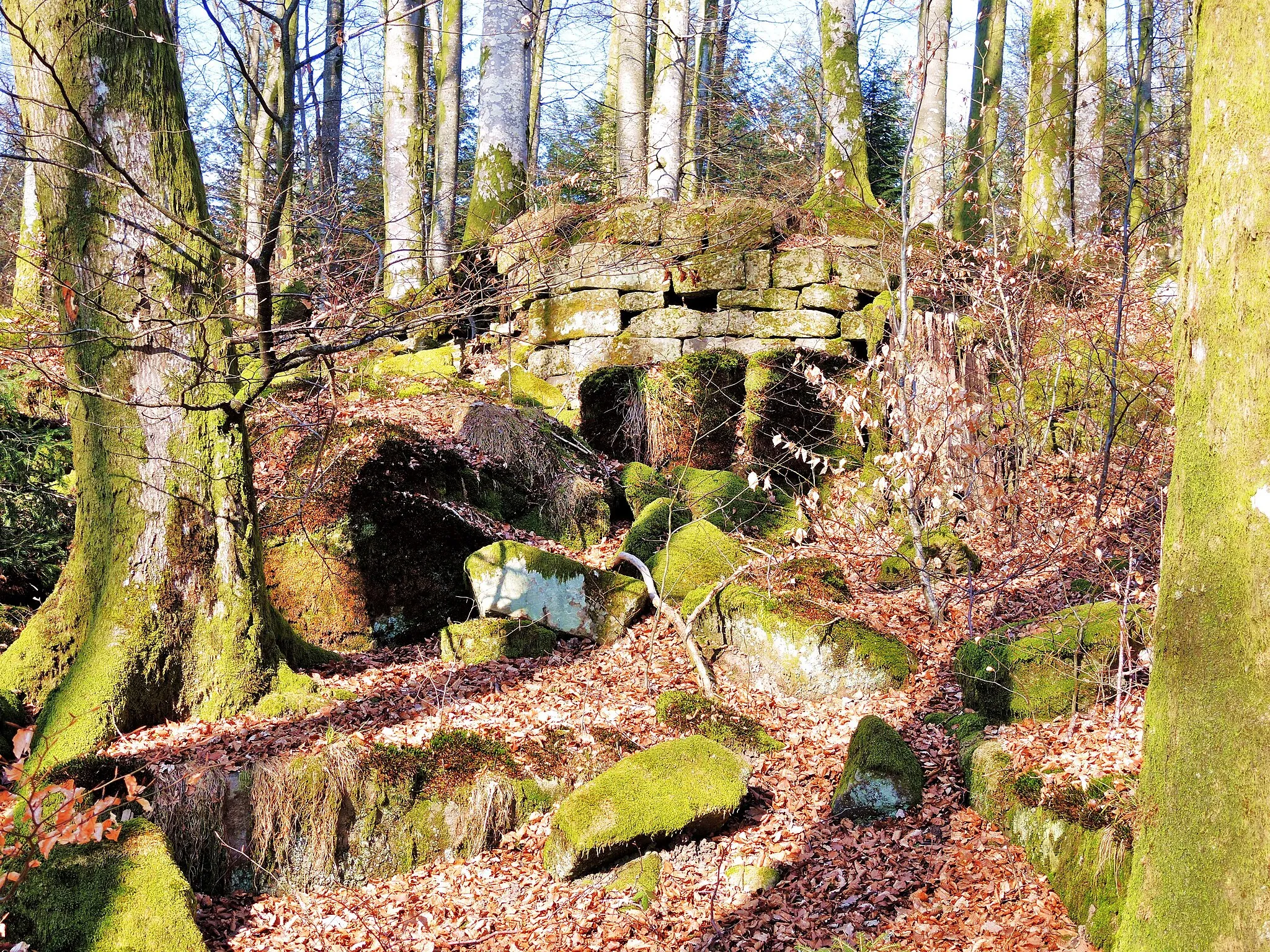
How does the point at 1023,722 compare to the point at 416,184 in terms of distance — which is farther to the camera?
the point at 416,184

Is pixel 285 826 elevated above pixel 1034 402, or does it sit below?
below

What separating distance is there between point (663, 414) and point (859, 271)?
9.33 feet

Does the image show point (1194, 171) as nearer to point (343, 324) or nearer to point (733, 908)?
point (733, 908)

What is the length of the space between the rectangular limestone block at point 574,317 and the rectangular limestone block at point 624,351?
0.47 feet

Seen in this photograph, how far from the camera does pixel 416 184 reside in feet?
41.1

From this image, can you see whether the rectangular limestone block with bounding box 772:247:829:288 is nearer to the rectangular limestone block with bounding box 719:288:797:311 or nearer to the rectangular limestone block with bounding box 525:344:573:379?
the rectangular limestone block with bounding box 719:288:797:311

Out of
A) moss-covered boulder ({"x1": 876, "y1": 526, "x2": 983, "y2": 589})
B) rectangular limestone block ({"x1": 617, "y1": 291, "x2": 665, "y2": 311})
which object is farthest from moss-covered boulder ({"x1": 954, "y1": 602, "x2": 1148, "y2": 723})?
rectangular limestone block ({"x1": 617, "y1": 291, "x2": 665, "y2": 311})

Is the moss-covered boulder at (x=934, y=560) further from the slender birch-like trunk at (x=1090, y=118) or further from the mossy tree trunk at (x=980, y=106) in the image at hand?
the mossy tree trunk at (x=980, y=106)

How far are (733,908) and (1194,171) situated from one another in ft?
11.7

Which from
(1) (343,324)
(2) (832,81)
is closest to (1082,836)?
(1) (343,324)

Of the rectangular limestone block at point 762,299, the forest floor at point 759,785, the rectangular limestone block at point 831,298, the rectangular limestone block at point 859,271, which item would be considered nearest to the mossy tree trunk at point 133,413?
the forest floor at point 759,785

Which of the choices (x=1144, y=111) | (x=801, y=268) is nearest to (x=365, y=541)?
(x=801, y=268)

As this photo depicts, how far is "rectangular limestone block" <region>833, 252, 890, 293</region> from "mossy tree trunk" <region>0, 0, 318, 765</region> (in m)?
6.73

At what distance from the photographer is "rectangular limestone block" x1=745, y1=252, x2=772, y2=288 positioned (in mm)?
9828
